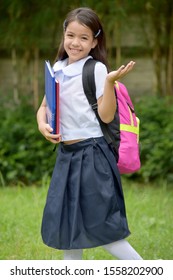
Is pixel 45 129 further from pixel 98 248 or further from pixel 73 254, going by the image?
pixel 98 248

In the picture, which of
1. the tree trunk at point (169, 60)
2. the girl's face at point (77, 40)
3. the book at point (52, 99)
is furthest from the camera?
the tree trunk at point (169, 60)

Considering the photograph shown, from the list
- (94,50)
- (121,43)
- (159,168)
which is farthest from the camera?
(121,43)

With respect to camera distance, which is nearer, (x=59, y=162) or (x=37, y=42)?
(x=59, y=162)

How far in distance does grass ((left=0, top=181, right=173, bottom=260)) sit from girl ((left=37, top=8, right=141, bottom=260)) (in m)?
0.95

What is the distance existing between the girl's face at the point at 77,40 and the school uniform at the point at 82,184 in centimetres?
4

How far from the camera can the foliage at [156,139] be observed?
6355 millimetres

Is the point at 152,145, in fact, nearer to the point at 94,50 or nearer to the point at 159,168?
the point at 159,168

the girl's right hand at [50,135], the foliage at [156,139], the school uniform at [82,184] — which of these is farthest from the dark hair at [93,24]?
the foliage at [156,139]

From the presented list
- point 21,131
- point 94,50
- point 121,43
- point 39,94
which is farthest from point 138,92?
point 94,50

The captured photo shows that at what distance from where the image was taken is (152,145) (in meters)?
6.49

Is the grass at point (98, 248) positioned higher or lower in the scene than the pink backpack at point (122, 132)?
lower

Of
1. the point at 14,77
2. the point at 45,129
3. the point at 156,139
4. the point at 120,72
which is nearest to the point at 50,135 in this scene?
the point at 45,129

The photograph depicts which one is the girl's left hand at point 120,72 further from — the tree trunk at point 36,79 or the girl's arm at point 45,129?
the tree trunk at point 36,79

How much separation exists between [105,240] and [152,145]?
3.53 metres
